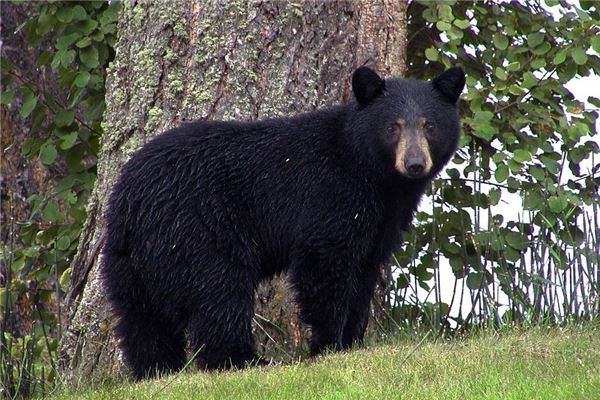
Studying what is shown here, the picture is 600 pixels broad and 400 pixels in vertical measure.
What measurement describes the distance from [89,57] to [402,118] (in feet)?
8.30

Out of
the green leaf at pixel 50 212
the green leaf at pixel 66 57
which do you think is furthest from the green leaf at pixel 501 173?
the green leaf at pixel 50 212

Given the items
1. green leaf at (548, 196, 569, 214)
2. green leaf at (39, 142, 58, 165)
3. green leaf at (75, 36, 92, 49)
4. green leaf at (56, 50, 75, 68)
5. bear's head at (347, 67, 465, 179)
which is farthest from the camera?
green leaf at (39, 142, 58, 165)

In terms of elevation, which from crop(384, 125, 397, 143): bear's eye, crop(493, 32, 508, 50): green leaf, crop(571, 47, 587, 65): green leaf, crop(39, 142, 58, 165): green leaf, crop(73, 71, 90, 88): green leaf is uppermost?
crop(493, 32, 508, 50): green leaf

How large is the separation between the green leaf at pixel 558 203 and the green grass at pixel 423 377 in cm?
133

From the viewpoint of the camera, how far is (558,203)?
7008 millimetres

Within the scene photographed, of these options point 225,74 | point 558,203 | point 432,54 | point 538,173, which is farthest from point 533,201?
point 225,74

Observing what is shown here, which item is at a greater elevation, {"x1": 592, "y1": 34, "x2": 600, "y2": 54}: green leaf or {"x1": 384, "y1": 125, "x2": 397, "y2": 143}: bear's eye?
{"x1": 592, "y1": 34, "x2": 600, "y2": 54}: green leaf

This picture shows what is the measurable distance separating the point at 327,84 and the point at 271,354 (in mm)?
1725

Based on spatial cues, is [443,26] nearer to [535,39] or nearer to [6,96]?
[535,39]

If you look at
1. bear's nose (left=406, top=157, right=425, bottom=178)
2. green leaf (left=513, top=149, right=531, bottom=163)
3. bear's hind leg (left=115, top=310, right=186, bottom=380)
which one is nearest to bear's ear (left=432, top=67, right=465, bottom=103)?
bear's nose (left=406, top=157, right=425, bottom=178)

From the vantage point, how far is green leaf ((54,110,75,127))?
771 centimetres

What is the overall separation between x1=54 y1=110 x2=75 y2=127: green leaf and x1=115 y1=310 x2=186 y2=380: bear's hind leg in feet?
6.62

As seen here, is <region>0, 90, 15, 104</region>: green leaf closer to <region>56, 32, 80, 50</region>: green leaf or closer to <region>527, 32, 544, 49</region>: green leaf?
<region>56, 32, 80, 50</region>: green leaf

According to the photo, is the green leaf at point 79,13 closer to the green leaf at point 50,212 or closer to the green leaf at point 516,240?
the green leaf at point 50,212
